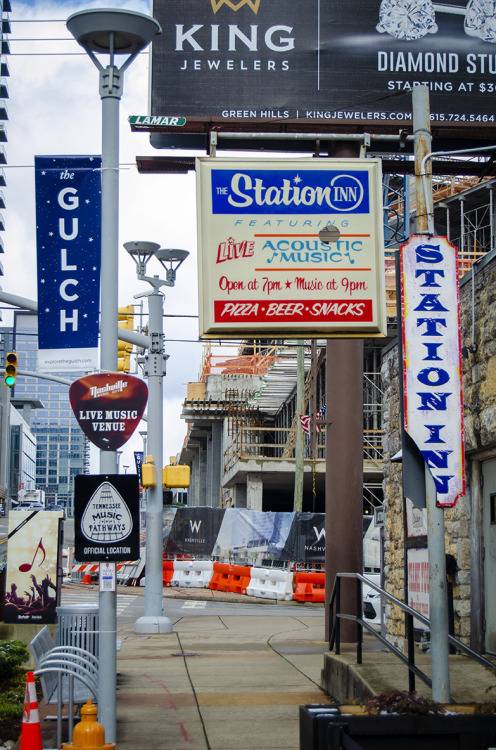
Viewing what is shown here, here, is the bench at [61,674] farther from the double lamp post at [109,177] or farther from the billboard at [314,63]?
the billboard at [314,63]

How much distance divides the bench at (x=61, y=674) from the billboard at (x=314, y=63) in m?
8.90

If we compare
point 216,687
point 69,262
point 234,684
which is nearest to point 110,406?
point 69,262

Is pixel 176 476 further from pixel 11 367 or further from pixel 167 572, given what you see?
pixel 167 572

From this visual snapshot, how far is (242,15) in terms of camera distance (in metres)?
15.5

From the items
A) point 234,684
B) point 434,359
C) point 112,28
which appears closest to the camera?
point 434,359

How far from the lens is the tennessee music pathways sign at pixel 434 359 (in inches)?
307

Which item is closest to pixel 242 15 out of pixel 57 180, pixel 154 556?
pixel 57 180

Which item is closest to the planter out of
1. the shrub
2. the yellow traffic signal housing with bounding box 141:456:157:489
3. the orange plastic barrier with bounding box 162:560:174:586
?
the shrub

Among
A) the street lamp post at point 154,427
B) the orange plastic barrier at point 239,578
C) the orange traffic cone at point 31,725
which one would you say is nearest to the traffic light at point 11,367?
the street lamp post at point 154,427

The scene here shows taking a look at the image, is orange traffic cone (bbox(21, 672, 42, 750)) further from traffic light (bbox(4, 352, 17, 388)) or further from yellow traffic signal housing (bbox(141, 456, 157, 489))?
traffic light (bbox(4, 352, 17, 388))

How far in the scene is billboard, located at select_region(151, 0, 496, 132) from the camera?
50.2ft

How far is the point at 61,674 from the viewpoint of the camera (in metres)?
8.33

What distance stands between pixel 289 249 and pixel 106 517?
3101 millimetres

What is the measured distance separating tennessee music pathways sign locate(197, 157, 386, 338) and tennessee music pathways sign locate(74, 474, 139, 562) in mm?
1828
